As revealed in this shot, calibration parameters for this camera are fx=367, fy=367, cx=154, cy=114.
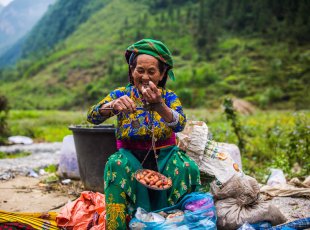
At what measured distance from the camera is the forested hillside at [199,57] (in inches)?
1287

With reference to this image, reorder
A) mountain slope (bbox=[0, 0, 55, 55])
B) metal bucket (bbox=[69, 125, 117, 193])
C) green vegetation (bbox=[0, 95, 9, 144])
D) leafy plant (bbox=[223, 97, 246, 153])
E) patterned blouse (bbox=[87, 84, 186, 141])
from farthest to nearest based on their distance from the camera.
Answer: mountain slope (bbox=[0, 0, 55, 55])
green vegetation (bbox=[0, 95, 9, 144])
leafy plant (bbox=[223, 97, 246, 153])
metal bucket (bbox=[69, 125, 117, 193])
patterned blouse (bbox=[87, 84, 186, 141])

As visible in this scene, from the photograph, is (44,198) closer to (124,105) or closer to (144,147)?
(144,147)

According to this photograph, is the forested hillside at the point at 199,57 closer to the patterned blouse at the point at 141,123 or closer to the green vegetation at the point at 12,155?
the green vegetation at the point at 12,155

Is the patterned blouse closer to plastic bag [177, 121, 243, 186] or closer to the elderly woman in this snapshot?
the elderly woman

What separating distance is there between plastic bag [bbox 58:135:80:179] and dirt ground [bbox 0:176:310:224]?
0.13m

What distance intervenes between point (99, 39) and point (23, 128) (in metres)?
52.2

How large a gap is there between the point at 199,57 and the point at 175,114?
140 feet

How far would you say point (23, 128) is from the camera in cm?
1303

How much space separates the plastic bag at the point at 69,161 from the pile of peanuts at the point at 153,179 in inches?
94.5

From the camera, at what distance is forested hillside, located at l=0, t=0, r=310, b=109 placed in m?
32.7

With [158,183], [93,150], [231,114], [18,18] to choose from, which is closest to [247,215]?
[158,183]

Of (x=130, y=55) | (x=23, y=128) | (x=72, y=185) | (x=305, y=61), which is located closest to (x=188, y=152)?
(x=130, y=55)

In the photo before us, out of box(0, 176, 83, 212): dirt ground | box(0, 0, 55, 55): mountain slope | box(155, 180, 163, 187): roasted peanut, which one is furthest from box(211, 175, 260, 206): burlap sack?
box(0, 0, 55, 55): mountain slope

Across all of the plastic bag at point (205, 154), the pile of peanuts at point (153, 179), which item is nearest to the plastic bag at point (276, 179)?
the plastic bag at point (205, 154)
